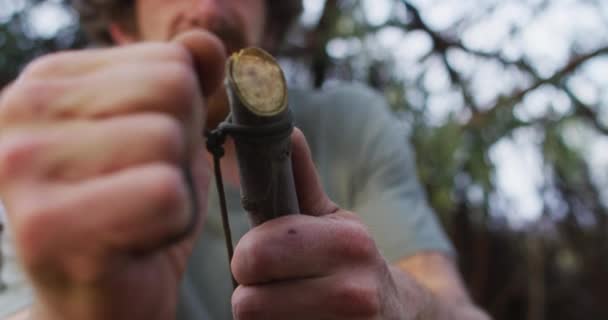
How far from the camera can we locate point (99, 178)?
12.2 inches

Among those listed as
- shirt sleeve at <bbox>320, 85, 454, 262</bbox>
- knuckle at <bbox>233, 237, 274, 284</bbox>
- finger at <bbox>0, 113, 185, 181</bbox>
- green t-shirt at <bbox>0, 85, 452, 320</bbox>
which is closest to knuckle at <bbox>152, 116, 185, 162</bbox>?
finger at <bbox>0, 113, 185, 181</bbox>

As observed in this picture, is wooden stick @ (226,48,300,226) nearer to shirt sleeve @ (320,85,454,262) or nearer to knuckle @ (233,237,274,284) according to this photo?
knuckle @ (233,237,274,284)

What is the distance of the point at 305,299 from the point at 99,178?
0.61ft

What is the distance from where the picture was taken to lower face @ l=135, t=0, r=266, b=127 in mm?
889

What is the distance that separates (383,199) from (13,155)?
83 cm

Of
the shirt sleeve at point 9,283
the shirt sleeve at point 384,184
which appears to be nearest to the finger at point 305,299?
the shirt sleeve at point 9,283

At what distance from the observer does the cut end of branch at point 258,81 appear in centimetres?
38

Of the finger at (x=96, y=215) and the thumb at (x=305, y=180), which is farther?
the thumb at (x=305, y=180)

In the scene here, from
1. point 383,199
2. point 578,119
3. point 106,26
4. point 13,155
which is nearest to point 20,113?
point 13,155

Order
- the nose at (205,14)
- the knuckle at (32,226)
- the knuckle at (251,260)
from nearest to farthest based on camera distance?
1. the knuckle at (32,226)
2. the knuckle at (251,260)
3. the nose at (205,14)

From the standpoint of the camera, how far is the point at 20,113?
336 mm

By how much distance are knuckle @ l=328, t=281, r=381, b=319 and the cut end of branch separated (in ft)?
0.49

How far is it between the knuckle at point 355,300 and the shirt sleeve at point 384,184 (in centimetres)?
54

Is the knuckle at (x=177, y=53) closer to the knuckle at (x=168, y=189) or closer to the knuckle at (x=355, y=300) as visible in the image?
the knuckle at (x=168, y=189)
